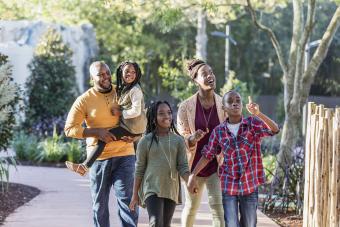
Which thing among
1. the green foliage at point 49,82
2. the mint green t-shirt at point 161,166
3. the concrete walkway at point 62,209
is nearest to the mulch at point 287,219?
the concrete walkway at point 62,209

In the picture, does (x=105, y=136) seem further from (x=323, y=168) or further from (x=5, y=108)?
(x=5, y=108)

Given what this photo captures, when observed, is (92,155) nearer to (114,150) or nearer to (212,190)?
(114,150)

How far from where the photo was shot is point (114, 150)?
27.2ft

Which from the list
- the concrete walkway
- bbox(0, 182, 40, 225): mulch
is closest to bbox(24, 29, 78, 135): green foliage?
the concrete walkway


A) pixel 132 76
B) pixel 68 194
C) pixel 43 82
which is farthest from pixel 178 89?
pixel 132 76

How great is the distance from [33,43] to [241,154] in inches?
811

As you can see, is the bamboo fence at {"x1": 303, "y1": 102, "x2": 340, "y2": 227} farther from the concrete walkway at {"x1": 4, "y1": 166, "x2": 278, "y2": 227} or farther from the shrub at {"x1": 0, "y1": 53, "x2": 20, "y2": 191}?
the shrub at {"x1": 0, "y1": 53, "x2": 20, "y2": 191}

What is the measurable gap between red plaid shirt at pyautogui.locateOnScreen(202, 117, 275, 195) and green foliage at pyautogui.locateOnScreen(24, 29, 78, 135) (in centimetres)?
1621

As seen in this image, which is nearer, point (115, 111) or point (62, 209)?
point (115, 111)

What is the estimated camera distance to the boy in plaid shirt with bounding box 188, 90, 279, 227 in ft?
25.1

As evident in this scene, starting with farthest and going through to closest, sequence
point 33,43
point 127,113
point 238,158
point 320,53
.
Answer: point 33,43, point 320,53, point 127,113, point 238,158

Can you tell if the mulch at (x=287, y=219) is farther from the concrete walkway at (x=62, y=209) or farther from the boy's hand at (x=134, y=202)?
the boy's hand at (x=134, y=202)

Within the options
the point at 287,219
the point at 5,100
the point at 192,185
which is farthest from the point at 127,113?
the point at 287,219

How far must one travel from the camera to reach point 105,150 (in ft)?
27.2
